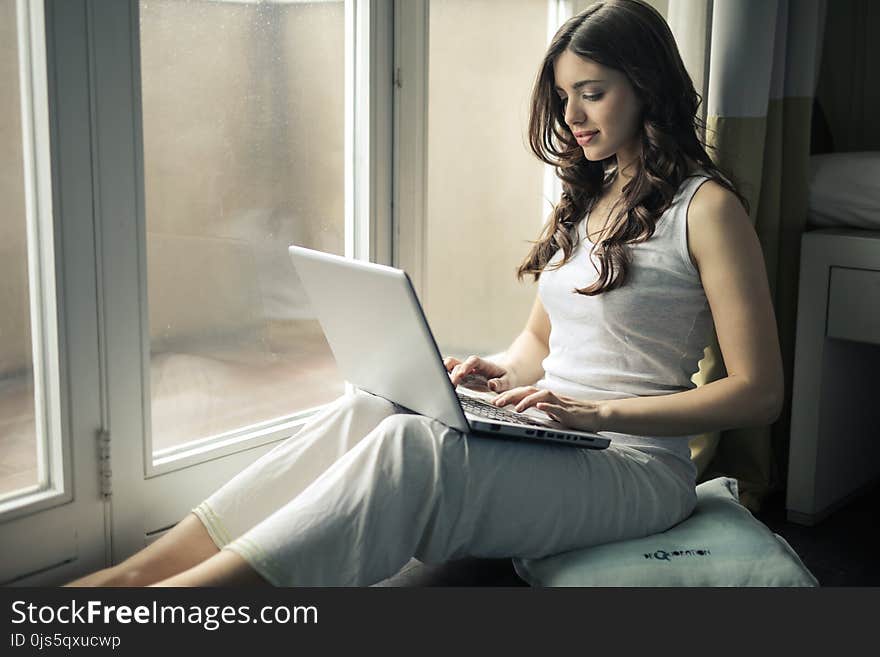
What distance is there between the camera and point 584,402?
1422 mm

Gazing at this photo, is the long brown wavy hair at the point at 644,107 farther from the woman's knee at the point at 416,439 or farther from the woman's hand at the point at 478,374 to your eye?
the woman's knee at the point at 416,439

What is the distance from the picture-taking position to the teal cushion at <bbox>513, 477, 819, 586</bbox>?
1.38 meters

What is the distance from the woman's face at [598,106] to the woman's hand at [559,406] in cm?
41

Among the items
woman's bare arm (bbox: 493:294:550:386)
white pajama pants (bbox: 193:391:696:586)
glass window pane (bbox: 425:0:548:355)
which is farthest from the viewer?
glass window pane (bbox: 425:0:548:355)

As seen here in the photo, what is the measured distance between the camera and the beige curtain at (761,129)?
1.91m

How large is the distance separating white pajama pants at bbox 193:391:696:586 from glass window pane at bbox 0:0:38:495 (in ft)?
1.00

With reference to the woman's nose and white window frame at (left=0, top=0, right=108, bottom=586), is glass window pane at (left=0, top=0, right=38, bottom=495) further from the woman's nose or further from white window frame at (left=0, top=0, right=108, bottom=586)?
the woman's nose

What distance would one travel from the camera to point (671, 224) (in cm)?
150

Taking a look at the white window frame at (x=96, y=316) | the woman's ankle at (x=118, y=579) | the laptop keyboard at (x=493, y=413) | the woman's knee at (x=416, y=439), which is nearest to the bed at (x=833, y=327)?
the laptop keyboard at (x=493, y=413)

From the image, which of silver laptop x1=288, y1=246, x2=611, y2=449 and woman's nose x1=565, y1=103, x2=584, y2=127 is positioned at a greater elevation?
woman's nose x1=565, y1=103, x2=584, y2=127

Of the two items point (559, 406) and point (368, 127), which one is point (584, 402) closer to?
point (559, 406)

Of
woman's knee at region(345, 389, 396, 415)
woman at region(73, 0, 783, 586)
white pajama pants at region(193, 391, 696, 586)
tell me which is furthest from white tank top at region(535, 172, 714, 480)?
woman's knee at region(345, 389, 396, 415)

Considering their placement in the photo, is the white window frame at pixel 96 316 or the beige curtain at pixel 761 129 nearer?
the white window frame at pixel 96 316

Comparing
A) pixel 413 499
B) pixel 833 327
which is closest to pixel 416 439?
pixel 413 499
